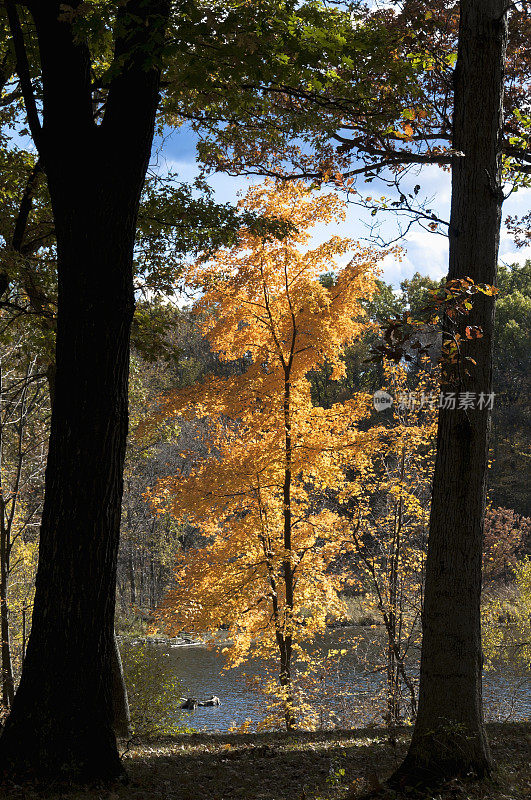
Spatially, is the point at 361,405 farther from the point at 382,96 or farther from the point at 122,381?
the point at 122,381

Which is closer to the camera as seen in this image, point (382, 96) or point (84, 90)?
point (84, 90)

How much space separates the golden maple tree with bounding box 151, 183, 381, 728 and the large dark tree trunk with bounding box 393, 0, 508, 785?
15.9ft

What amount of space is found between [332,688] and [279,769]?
5632 millimetres

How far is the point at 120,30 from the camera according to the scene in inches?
159

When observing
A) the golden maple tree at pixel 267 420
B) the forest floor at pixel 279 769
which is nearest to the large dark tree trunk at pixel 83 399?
the forest floor at pixel 279 769

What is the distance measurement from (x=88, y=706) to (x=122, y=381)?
2050mm

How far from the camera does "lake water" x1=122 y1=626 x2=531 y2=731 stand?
36.2ft

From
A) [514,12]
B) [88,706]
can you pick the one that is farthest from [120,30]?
[514,12]

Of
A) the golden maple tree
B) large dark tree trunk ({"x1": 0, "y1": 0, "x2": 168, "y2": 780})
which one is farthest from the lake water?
large dark tree trunk ({"x1": 0, "y1": 0, "x2": 168, "y2": 780})

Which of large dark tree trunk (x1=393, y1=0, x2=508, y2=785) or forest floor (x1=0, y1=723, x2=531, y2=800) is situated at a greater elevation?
large dark tree trunk (x1=393, y1=0, x2=508, y2=785)

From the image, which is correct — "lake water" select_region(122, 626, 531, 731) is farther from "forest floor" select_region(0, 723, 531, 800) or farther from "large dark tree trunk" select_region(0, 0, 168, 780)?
"large dark tree trunk" select_region(0, 0, 168, 780)

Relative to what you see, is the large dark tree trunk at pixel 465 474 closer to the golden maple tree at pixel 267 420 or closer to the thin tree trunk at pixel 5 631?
the golden maple tree at pixel 267 420

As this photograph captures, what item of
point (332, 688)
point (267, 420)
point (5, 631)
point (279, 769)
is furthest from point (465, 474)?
point (5, 631)

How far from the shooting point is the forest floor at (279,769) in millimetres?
3916
